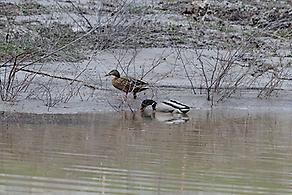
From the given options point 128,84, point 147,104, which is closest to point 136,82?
point 128,84

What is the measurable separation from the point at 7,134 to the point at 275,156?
2754 mm

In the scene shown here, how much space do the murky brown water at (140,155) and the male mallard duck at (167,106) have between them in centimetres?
51

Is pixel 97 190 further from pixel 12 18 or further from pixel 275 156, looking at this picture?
Answer: pixel 12 18

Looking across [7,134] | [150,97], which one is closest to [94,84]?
[150,97]

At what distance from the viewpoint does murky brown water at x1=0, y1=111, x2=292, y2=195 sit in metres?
7.06

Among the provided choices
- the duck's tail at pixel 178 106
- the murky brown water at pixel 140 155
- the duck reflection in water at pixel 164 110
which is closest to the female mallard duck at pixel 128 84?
the duck reflection in water at pixel 164 110

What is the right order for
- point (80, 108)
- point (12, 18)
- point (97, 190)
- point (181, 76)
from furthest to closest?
point (12, 18) → point (181, 76) → point (80, 108) → point (97, 190)

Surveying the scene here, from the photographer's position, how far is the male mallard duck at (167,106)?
1263cm

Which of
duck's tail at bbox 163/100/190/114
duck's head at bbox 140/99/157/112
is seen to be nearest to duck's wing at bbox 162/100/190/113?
duck's tail at bbox 163/100/190/114

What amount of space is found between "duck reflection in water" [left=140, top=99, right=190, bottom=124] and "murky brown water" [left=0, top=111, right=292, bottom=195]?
39 centimetres

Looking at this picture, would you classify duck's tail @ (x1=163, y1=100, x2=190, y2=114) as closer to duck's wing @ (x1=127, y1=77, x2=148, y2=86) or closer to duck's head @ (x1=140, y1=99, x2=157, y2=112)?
duck's head @ (x1=140, y1=99, x2=157, y2=112)

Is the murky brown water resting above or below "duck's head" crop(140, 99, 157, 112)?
below

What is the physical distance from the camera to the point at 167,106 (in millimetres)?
12797

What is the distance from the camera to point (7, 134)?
9.52 meters
